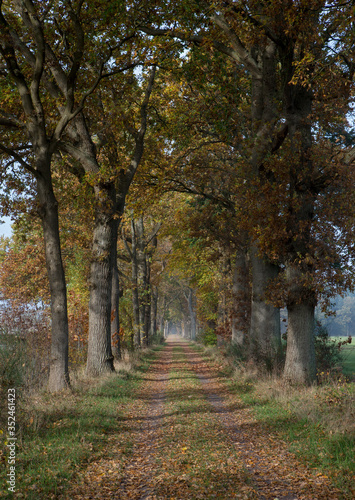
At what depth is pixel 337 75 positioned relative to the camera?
944cm

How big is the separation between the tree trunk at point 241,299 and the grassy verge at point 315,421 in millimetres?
8381

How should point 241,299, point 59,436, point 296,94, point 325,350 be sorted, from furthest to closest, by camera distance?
point 241,299 → point 325,350 → point 296,94 → point 59,436

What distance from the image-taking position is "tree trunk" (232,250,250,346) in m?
20.2

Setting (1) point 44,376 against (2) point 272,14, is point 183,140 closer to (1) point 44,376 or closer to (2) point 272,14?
(2) point 272,14

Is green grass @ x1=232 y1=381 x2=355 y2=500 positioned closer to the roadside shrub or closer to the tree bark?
the tree bark

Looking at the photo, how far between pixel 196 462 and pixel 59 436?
8.03ft

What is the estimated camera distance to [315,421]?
7359mm

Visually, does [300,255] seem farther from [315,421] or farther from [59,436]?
[59,436]

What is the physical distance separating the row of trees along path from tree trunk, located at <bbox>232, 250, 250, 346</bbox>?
990cm

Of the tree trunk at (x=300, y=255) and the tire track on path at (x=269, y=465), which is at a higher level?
the tree trunk at (x=300, y=255)

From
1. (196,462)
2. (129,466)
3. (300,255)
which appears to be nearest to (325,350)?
(300,255)

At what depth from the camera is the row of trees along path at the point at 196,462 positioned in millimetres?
5105

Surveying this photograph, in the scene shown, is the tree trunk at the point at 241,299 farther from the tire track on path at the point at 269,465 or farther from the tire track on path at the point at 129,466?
the tire track on path at the point at 129,466

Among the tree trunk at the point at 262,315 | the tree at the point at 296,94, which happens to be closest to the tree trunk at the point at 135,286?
the tree trunk at the point at 262,315
